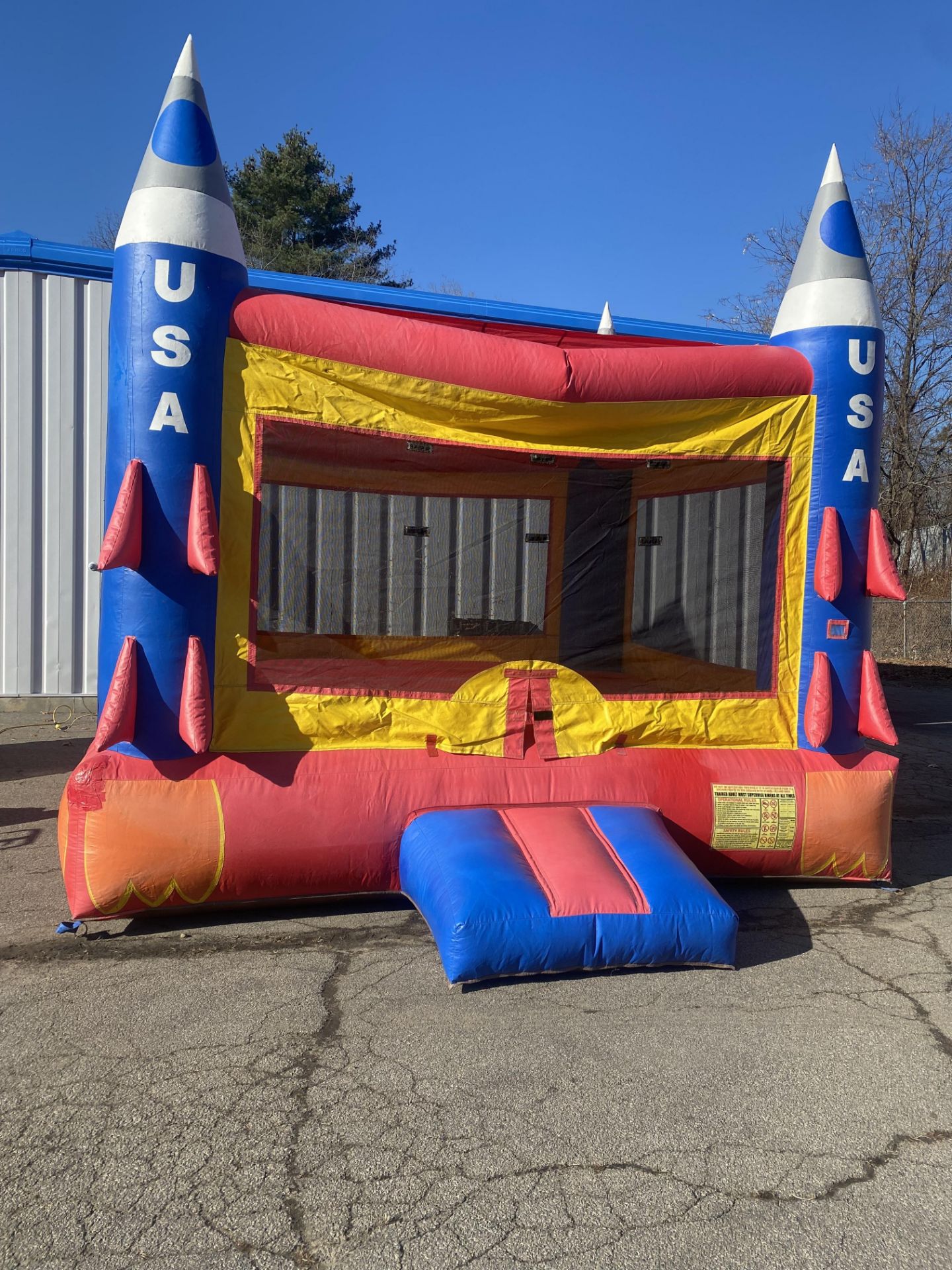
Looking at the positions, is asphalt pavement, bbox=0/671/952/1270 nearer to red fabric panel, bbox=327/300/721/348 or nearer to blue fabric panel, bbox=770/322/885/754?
Answer: blue fabric panel, bbox=770/322/885/754

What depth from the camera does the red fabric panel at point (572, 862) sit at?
3678 mm

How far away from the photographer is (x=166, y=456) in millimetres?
4070

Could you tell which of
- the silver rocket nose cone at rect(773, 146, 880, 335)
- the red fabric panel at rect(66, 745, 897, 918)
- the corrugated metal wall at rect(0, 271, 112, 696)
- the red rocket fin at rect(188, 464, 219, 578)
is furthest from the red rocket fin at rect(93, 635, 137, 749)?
the corrugated metal wall at rect(0, 271, 112, 696)

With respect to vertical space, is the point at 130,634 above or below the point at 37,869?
above

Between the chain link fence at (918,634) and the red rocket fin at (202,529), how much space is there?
15.4 metres

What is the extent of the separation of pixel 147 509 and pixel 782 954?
3231mm

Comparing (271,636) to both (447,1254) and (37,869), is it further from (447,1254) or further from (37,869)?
(447,1254)

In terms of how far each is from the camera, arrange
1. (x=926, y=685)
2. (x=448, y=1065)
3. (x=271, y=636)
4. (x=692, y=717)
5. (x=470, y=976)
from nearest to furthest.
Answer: (x=448, y=1065), (x=470, y=976), (x=271, y=636), (x=692, y=717), (x=926, y=685)

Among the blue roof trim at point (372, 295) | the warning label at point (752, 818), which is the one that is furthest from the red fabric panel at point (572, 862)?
the blue roof trim at point (372, 295)

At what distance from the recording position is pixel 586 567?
4.85 metres

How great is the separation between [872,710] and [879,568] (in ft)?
2.36

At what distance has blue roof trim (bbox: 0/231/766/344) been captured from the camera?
880cm

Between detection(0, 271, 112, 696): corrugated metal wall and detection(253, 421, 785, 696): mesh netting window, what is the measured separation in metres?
5.29

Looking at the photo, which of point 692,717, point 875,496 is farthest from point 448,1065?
point 875,496
